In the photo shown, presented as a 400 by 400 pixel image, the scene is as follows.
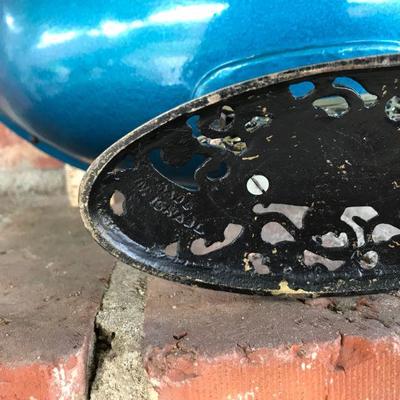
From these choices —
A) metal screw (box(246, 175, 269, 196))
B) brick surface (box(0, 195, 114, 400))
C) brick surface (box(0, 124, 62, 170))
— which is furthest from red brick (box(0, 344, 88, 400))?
brick surface (box(0, 124, 62, 170))

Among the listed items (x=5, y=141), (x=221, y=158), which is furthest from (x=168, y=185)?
(x=5, y=141)

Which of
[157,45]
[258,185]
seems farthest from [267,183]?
[157,45]

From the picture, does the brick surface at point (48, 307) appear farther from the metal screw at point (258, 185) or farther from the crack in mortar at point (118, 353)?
the metal screw at point (258, 185)

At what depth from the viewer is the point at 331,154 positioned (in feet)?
1.13

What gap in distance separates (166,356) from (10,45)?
0.85ft

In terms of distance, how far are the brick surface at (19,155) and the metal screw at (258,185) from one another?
62 cm

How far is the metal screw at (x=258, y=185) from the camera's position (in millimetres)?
368

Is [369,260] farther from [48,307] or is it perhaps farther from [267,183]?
[48,307]

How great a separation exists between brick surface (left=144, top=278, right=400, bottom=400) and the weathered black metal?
0.04m

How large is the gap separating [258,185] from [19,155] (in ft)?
2.18

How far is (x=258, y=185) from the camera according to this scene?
0.37 meters

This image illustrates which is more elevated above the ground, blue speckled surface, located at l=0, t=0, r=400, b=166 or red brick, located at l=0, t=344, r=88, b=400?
blue speckled surface, located at l=0, t=0, r=400, b=166

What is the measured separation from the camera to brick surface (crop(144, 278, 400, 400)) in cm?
39

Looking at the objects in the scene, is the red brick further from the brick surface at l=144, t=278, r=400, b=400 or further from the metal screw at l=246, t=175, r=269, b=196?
the metal screw at l=246, t=175, r=269, b=196
